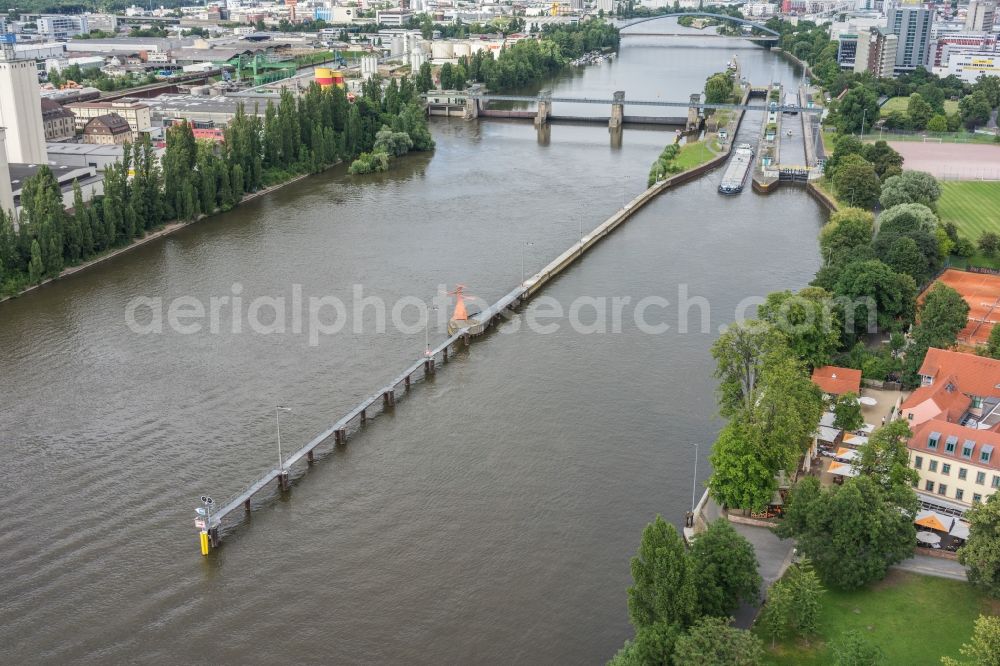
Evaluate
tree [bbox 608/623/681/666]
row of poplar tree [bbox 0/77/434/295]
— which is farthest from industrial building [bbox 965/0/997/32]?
tree [bbox 608/623/681/666]

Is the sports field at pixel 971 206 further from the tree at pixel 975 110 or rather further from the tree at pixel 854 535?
the tree at pixel 854 535

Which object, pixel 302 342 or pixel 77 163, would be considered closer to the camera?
pixel 302 342

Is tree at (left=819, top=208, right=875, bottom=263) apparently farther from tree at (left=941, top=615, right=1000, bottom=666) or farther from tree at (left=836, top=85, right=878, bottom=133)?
tree at (left=836, top=85, right=878, bottom=133)

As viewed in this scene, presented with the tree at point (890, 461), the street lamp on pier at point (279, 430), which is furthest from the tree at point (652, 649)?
the street lamp on pier at point (279, 430)

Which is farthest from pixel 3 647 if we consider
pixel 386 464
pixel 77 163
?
pixel 77 163

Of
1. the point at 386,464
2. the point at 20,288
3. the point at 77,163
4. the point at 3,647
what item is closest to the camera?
the point at 3,647

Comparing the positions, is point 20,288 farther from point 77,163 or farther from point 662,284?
point 662,284

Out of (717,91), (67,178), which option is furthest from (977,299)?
(717,91)
